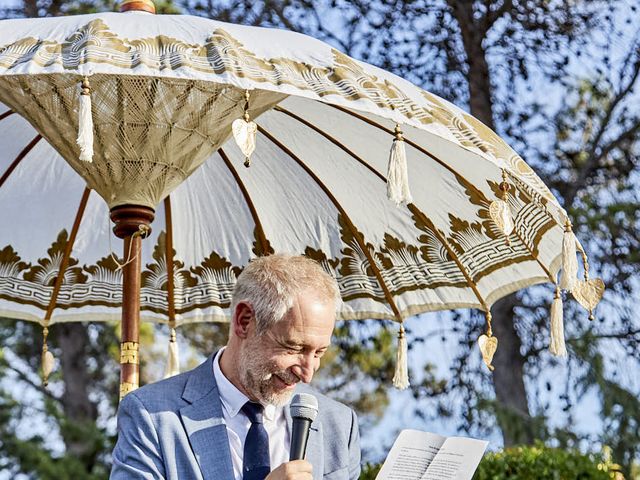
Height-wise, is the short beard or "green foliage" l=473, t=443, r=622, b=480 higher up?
the short beard

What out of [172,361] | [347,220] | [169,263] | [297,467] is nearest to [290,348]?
[297,467]

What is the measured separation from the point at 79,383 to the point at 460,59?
689cm

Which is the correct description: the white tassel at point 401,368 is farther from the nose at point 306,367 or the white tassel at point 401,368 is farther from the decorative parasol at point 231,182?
the nose at point 306,367

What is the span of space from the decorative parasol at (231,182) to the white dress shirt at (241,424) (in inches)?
36.9

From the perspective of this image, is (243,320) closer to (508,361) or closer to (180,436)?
(180,436)

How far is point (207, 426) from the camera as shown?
3.62m

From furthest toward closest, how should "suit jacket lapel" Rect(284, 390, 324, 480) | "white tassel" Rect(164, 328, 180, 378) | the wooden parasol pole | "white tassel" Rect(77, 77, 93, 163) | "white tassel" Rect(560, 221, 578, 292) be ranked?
"white tassel" Rect(164, 328, 180, 378)
the wooden parasol pole
"white tassel" Rect(560, 221, 578, 292)
"white tassel" Rect(77, 77, 93, 163)
"suit jacket lapel" Rect(284, 390, 324, 480)

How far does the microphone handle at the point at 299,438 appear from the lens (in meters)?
3.20

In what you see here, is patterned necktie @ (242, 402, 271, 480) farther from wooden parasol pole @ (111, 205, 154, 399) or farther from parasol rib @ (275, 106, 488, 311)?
parasol rib @ (275, 106, 488, 311)

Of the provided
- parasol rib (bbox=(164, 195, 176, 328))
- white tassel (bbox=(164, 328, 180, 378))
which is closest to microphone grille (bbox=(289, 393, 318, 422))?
white tassel (bbox=(164, 328, 180, 378))

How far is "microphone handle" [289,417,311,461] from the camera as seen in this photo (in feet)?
10.5

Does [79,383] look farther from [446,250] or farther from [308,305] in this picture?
[308,305]

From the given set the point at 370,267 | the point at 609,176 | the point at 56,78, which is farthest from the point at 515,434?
the point at 56,78

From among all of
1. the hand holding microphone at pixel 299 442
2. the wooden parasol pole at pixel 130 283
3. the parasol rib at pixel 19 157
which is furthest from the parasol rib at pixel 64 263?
the hand holding microphone at pixel 299 442
